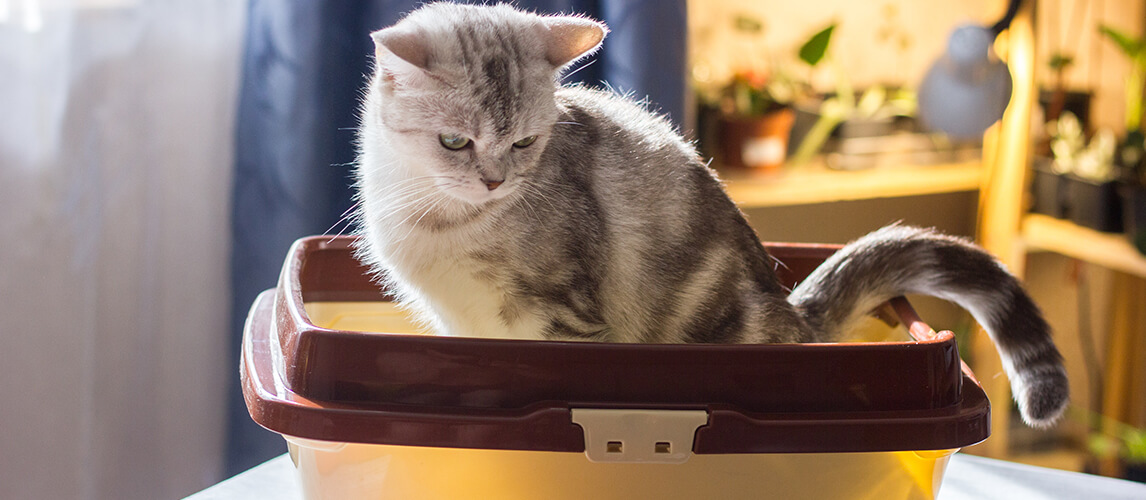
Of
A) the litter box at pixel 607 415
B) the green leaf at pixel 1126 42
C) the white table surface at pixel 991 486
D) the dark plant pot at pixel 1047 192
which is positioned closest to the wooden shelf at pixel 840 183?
the dark plant pot at pixel 1047 192

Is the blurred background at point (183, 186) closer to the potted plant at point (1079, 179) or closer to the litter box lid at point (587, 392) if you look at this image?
the potted plant at point (1079, 179)

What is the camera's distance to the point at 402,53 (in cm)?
68

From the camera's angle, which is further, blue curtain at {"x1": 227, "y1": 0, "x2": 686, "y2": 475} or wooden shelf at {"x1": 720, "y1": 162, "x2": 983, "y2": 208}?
wooden shelf at {"x1": 720, "y1": 162, "x2": 983, "y2": 208}

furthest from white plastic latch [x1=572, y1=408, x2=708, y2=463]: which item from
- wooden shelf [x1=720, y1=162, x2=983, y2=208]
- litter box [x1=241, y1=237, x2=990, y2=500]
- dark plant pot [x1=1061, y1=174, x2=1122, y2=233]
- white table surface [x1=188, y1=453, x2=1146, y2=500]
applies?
dark plant pot [x1=1061, y1=174, x2=1122, y2=233]

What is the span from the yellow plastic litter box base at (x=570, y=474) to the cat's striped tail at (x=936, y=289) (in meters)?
0.21

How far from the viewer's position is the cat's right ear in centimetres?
68

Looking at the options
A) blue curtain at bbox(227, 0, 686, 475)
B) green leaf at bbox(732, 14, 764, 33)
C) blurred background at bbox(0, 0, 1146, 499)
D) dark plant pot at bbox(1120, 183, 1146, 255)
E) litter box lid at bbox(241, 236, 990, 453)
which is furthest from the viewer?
green leaf at bbox(732, 14, 764, 33)

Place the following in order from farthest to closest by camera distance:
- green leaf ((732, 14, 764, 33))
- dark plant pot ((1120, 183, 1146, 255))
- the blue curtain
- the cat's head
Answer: green leaf ((732, 14, 764, 33)) < dark plant pot ((1120, 183, 1146, 255)) < the blue curtain < the cat's head

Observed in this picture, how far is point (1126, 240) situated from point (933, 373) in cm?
144

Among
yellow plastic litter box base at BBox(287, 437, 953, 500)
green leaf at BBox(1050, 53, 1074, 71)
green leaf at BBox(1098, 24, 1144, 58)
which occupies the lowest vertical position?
yellow plastic litter box base at BBox(287, 437, 953, 500)

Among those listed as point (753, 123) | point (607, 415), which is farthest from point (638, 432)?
point (753, 123)

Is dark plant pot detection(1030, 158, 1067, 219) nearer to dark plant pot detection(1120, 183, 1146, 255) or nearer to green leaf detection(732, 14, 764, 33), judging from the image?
dark plant pot detection(1120, 183, 1146, 255)

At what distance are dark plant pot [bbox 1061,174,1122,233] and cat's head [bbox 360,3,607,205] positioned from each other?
4.78ft

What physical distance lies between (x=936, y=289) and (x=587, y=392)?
0.41 metres
